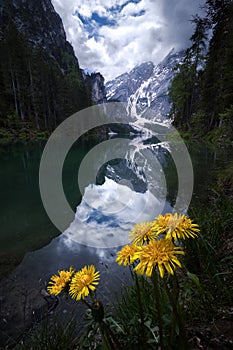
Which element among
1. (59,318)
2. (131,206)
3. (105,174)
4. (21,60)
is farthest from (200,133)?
(21,60)

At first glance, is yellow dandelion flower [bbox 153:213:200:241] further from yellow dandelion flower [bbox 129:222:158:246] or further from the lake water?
the lake water

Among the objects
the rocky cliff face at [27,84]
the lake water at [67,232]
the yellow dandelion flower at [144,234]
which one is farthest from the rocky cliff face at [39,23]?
the yellow dandelion flower at [144,234]

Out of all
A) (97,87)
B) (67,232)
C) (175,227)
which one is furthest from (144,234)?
(97,87)

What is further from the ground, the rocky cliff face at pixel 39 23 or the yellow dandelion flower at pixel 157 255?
the rocky cliff face at pixel 39 23

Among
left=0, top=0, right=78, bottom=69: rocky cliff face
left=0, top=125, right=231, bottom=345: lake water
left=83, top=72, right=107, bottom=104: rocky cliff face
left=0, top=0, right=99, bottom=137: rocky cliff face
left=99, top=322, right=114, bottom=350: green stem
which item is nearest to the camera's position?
left=99, top=322, right=114, bottom=350: green stem

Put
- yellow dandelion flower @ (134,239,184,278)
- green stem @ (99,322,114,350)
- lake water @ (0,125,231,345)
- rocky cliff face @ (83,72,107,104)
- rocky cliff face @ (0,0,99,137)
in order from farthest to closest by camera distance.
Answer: rocky cliff face @ (83,72,107,104) < rocky cliff face @ (0,0,99,137) < lake water @ (0,125,231,345) < green stem @ (99,322,114,350) < yellow dandelion flower @ (134,239,184,278)

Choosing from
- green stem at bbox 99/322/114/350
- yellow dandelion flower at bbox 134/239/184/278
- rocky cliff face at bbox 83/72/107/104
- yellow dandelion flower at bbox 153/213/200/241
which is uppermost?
rocky cliff face at bbox 83/72/107/104

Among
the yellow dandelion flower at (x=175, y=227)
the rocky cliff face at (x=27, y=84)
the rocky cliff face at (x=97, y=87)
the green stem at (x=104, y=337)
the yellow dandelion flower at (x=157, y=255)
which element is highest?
the rocky cliff face at (x=97, y=87)

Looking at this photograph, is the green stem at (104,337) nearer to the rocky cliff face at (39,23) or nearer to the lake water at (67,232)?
the lake water at (67,232)

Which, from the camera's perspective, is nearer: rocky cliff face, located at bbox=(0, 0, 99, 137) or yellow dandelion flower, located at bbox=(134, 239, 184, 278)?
yellow dandelion flower, located at bbox=(134, 239, 184, 278)

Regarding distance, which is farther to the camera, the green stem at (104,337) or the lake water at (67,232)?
the lake water at (67,232)

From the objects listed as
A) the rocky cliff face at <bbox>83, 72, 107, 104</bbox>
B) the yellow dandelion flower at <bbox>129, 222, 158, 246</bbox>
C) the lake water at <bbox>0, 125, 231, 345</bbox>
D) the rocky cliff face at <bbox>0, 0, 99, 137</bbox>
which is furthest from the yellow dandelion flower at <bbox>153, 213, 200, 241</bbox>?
the rocky cliff face at <bbox>83, 72, 107, 104</bbox>

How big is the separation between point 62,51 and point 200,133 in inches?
3335

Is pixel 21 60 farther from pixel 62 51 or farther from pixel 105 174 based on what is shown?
pixel 62 51
